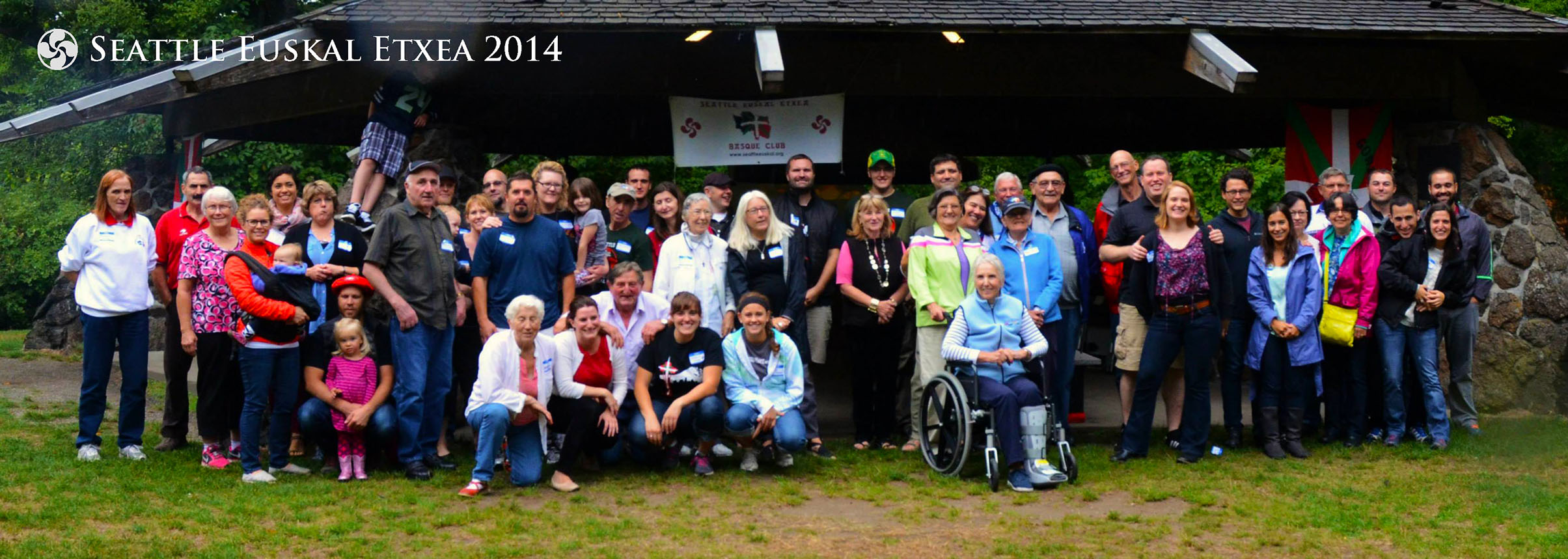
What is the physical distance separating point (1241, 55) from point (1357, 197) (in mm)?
1343

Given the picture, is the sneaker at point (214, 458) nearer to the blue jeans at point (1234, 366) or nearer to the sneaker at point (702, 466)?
the sneaker at point (702, 466)

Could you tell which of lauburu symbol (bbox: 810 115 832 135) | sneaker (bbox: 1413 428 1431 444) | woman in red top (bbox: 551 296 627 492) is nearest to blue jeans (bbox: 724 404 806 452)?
woman in red top (bbox: 551 296 627 492)

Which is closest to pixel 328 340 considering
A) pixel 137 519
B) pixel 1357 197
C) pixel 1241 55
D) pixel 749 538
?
pixel 137 519

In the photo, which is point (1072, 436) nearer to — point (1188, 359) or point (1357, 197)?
point (1188, 359)

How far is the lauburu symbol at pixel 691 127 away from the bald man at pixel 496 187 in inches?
79.3

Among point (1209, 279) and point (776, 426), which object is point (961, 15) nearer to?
point (1209, 279)

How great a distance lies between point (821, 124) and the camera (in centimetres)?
951

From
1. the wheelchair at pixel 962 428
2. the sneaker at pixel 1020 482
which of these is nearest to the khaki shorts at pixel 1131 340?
the wheelchair at pixel 962 428

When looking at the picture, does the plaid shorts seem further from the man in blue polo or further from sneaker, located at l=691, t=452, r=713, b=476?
sneaker, located at l=691, t=452, r=713, b=476

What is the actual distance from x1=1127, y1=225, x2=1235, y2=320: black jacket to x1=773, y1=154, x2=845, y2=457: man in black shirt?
5.62 ft

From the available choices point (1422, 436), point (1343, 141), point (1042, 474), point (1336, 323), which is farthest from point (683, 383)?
point (1343, 141)

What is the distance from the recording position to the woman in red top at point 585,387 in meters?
6.54

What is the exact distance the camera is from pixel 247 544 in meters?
5.23

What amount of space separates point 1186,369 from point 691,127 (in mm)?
4027
